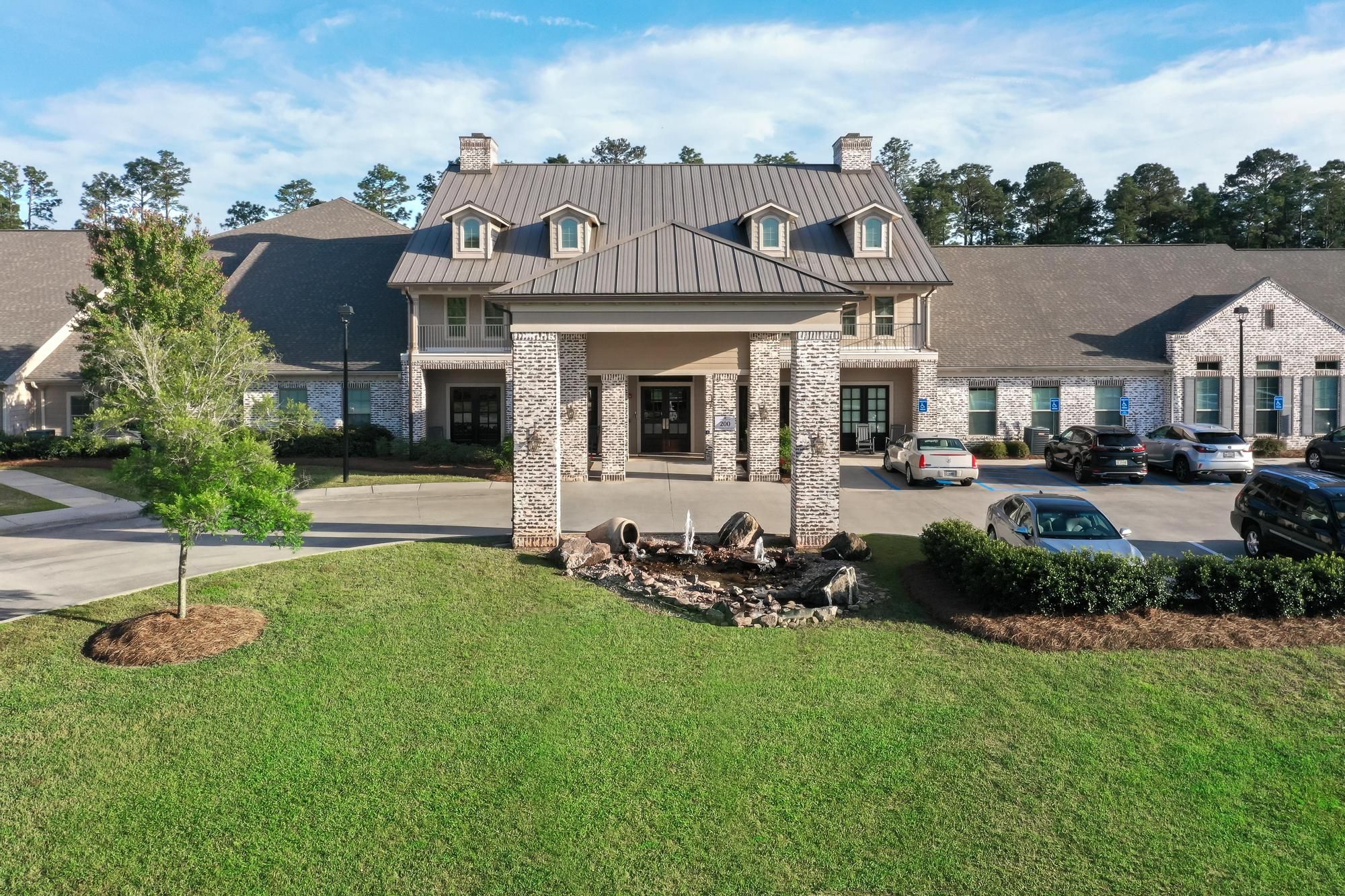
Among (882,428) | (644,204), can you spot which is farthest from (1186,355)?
(644,204)

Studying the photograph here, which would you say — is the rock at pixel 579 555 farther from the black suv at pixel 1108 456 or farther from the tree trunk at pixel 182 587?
the black suv at pixel 1108 456

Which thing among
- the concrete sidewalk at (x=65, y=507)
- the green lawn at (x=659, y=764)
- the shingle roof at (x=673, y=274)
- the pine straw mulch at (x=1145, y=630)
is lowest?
the green lawn at (x=659, y=764)

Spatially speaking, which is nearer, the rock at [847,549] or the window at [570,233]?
the rock at [847,549]

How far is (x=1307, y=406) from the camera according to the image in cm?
3030

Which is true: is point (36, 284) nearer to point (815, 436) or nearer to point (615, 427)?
point (615, 427)

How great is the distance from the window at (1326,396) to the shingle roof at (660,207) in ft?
47.1

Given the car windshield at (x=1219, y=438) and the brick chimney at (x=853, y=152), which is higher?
the brick chimney at (x=853, y=152)

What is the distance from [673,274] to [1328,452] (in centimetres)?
2127

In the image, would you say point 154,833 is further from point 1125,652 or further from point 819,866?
point 1125,652

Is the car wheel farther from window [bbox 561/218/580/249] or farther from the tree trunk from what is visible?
window [bbox 561/218/580/249]

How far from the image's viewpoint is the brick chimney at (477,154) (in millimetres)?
32750

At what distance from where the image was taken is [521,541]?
48.5 ft

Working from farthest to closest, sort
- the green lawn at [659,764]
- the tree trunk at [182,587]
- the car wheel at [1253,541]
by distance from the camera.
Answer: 1. the car wheel at [1253,541]
2. the tree trunk at [182,587]
3. the green lawn at [659,764]

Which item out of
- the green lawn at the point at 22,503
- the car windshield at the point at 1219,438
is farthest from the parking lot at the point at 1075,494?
the green lawn at the point at 22,503
